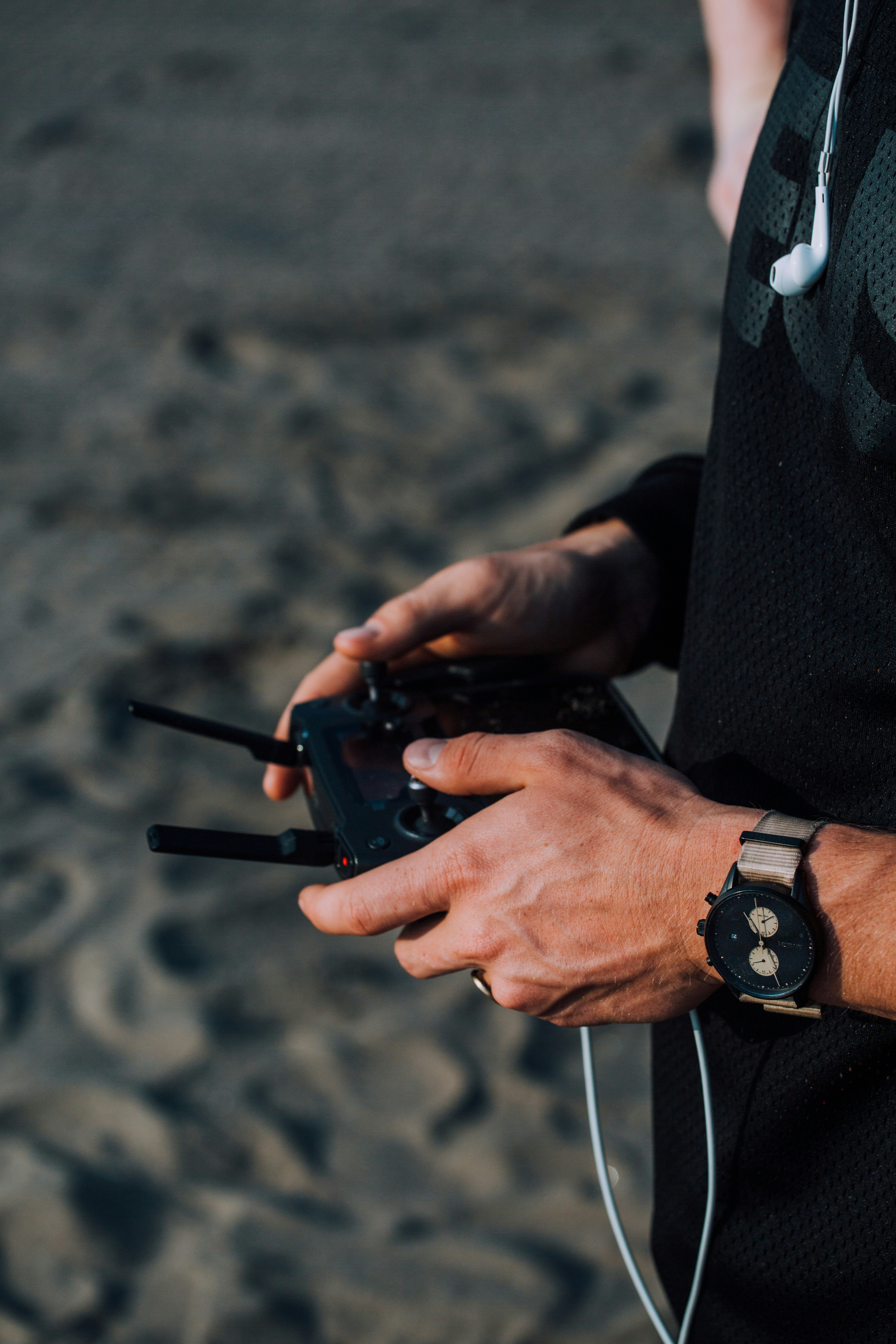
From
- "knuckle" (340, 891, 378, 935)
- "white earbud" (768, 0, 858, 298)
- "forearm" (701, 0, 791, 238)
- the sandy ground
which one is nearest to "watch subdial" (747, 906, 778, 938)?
"knuckle" (340, 891, 378, 935)

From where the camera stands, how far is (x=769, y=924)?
76 centimetres

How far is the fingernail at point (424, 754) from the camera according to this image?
97 cm

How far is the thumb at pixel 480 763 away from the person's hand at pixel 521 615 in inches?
9.8

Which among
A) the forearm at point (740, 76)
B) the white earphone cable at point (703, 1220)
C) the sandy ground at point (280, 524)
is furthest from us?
the sandy ground at point (280, 524)

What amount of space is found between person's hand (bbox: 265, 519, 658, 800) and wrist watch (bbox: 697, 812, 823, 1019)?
0.47 metres

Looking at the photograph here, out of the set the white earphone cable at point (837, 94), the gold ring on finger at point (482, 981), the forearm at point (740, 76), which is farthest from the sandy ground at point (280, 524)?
the white earphone cable at point (837, 94)

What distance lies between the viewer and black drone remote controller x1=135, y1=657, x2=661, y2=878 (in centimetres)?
99

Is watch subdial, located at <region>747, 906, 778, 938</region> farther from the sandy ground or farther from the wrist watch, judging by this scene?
the sandy ground

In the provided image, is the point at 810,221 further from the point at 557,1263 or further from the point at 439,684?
the point at 557,1263

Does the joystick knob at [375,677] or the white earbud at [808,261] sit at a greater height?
the white earbud at [808,261]

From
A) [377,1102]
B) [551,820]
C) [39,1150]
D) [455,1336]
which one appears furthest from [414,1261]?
[551,820]

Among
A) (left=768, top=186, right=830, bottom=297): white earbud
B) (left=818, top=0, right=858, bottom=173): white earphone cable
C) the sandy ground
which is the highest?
(left=818, top=0, right=858, bottom=173): white earphone cable

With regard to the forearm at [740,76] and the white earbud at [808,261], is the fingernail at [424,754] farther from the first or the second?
the forearm at [740,76]

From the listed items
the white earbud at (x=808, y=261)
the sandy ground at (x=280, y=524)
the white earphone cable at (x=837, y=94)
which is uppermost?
the white earphone cable at (x=837, y=94)
